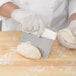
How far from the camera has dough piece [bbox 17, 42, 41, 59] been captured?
1.17m

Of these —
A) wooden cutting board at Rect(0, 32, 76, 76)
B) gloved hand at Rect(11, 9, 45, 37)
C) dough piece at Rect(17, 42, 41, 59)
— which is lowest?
wooden cutting board at Rect(0, 32, 76, 76)

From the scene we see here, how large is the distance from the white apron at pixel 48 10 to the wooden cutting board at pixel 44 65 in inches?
9.5

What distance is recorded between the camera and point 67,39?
1237 millimetres

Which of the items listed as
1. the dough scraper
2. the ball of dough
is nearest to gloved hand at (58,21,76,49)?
the ball of dough

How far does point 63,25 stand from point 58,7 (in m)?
0.15

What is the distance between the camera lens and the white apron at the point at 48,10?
139 centimetres

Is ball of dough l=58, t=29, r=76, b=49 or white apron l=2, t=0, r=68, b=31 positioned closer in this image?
ball of dough l=58, t=29, r=76, b=49

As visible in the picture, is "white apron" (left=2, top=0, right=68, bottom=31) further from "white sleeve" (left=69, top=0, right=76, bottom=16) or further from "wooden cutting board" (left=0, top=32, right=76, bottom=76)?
"wooden cutting board" (left=0, top=32, right=76, bottom=76)

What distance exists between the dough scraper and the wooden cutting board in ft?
0.14

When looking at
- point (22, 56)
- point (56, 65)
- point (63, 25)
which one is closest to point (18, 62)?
point (22, 56)

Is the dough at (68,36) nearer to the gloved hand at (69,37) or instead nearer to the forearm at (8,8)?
the gloved hand at (69,37)

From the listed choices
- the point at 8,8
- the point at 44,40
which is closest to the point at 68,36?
the point at 44,40

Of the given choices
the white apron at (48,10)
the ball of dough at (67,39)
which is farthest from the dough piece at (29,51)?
the white apron at (48,10)

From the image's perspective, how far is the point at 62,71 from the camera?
1.12 meters
